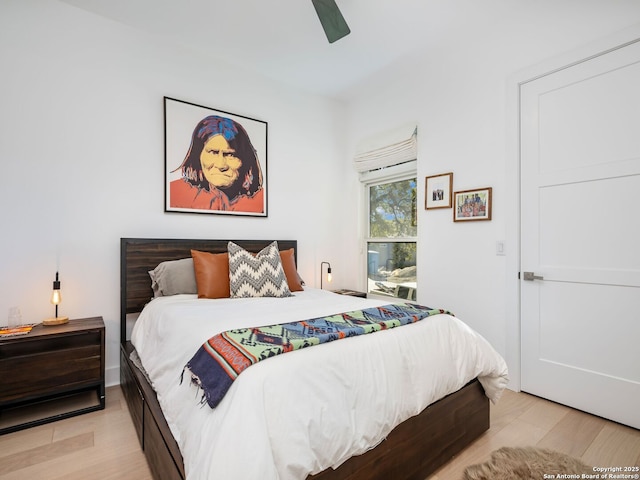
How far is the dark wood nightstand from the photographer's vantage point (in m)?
1.96

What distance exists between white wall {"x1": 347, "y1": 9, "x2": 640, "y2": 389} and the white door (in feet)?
0.35

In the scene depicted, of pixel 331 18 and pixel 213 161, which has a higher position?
pixel 331 18

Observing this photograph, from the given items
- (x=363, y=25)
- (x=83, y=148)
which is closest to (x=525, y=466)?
(x=363, y=25)

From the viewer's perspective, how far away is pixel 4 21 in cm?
226

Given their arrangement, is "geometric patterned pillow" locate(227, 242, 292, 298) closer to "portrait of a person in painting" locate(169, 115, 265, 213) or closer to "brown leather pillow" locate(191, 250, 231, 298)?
"brown leather pillow" locate(191, 250, 231, 298)

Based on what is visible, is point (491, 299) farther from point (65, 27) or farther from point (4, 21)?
point (4, 21)

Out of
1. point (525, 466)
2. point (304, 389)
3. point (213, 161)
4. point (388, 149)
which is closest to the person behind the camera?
point (304, 389)

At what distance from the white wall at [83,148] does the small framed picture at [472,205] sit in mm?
1984

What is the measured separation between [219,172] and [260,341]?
2161 mm

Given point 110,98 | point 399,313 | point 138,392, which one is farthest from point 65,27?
point 399,313

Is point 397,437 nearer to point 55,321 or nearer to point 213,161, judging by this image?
point 55,321

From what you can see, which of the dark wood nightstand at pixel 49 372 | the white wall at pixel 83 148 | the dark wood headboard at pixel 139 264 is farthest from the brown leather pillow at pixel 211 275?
the dark wood nightstand at pixel 49 372

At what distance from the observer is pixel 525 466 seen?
5.21 feet

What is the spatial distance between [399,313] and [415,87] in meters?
2.39
